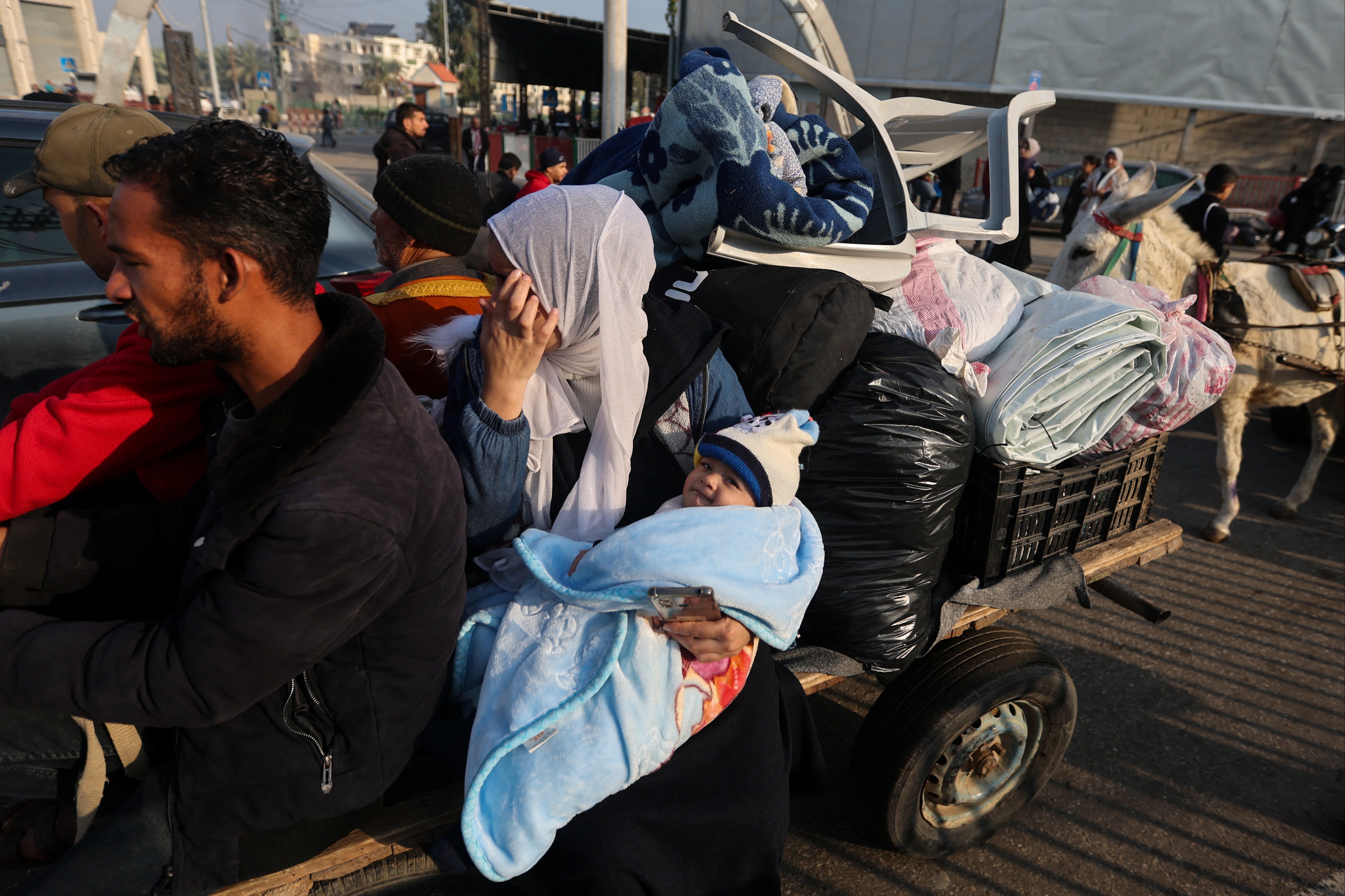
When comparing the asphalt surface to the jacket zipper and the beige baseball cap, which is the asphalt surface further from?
the beige baseball cap

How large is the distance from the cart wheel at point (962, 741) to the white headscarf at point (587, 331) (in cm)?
112

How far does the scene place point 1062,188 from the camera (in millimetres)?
16453

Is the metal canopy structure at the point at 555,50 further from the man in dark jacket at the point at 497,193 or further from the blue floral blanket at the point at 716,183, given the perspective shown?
the blue floral blanket at the point at 716,183

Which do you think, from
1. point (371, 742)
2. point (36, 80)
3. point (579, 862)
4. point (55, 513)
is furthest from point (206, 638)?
point (36, 80)

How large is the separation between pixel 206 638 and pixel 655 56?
83.3 ft

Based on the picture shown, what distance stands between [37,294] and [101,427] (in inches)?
85.1

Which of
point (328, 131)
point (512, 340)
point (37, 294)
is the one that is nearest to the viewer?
point (512, 340)

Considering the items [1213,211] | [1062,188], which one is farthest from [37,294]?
[1062,188]

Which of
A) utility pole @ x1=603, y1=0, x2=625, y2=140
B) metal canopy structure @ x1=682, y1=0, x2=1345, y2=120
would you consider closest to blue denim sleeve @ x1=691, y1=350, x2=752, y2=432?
utility pole @ x1=603, y1=0, x2=625, y2=140

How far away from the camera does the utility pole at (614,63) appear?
8.52 meters

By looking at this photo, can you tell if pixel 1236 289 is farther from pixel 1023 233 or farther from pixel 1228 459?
pixel 1023 233

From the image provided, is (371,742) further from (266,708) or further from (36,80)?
(36,80)

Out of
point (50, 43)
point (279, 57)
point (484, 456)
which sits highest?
point (279, 57)

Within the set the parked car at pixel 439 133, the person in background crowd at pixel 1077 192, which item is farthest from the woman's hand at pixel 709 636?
the parked car at pixel 439 133
